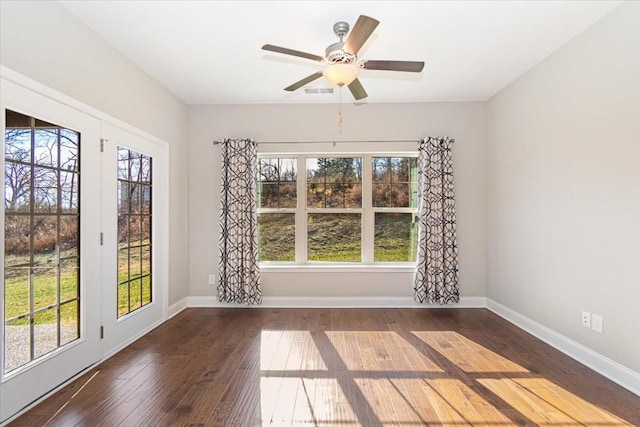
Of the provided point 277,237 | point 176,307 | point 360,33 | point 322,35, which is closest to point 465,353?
point 277,237

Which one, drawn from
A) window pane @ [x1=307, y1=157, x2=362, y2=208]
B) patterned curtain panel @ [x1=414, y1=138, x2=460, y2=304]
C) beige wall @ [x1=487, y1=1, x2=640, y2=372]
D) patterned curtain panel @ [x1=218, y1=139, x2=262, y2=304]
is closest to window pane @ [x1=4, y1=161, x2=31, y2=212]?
patterned curtain panel @ [x1=218, y1=139, x2=262, y2=304]

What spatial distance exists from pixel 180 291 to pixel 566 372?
4.07 metres

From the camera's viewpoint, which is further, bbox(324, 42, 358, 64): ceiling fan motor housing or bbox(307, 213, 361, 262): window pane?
bbox(307, 213, 361, 262): window pane

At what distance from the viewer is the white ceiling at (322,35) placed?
2.40m

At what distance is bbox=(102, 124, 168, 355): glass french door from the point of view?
2.89m

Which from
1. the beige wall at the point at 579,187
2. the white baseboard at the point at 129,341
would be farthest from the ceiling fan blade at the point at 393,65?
the white baseboard at the point at 129,341

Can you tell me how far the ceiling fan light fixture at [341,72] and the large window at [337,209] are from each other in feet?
6.70

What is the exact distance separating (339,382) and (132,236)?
2408 millimetres

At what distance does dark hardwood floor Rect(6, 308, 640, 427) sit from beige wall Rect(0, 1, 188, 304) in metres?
1.43

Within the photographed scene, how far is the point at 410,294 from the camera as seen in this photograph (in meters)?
4.35

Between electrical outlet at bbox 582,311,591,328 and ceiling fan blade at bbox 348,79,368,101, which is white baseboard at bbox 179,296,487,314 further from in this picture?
ceiling fan blade at bbox 348,79,368,101

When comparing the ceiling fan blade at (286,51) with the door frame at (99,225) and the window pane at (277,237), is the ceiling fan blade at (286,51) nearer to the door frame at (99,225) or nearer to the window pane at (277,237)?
the door frame at (99,225)

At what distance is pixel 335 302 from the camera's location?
14.3 ft

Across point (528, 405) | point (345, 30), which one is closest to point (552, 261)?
Answer: point (528, 405)
